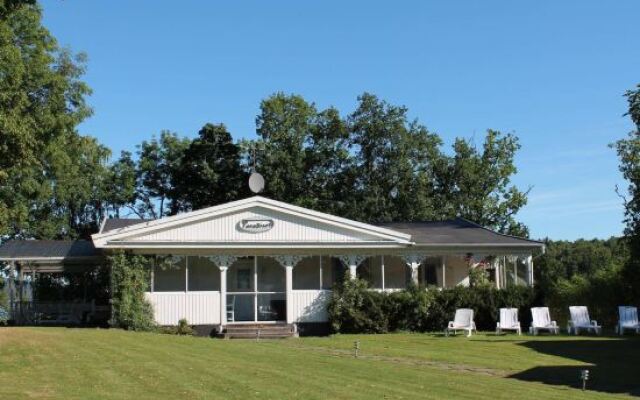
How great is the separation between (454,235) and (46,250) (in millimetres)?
16835

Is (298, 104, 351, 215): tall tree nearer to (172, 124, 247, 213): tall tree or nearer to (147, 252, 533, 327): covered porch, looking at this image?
(172, 124, 247, 213): tall tree

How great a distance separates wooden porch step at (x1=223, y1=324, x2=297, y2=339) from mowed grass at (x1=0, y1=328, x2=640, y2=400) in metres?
3.30

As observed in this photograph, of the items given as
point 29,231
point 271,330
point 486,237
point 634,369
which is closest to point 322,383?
point 634,369

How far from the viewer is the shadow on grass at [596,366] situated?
46.2 ft

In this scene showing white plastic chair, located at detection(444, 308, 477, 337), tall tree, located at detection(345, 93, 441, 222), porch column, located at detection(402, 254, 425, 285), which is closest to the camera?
white plastic chair, located at detection(444, 308, 477, 337)

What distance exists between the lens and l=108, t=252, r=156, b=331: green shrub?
81.9 feet

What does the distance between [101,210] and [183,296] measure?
3131 centimetres

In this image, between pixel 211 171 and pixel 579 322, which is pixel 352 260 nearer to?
pixel 579 322

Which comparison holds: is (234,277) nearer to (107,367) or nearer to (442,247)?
(442,247)

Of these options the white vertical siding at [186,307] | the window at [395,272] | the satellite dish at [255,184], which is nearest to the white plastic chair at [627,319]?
the window at [395,272]

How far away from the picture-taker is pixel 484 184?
4553cm

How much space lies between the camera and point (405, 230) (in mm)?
30328

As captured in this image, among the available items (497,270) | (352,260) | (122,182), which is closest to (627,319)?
(497,270)

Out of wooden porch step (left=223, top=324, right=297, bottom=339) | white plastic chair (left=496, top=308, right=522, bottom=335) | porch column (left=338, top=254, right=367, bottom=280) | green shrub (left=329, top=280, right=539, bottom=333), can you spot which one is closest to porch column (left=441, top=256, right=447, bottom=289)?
green shrub (left=329, top=280, right=539, bottom=333)
